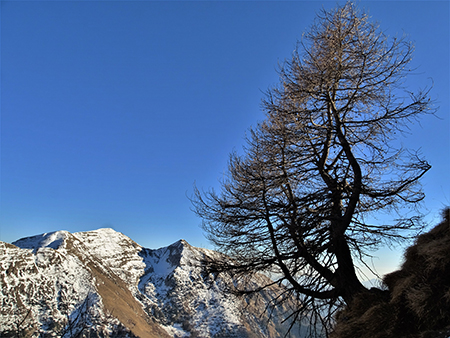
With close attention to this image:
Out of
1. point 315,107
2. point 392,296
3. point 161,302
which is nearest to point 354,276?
point 392,296

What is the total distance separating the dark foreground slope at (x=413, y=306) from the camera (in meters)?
3.83

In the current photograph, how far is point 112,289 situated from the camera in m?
134

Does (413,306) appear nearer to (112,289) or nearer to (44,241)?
(112,289)

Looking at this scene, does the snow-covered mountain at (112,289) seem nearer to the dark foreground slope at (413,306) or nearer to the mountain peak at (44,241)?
the mountain peak at (44,241)

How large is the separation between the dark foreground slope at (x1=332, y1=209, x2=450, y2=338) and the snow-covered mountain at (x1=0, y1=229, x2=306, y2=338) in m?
89.1

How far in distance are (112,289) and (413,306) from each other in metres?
150

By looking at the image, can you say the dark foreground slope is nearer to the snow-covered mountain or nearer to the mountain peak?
the snow-covered mountain

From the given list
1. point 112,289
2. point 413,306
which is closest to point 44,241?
point 112,289

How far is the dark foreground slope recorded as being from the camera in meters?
3.83

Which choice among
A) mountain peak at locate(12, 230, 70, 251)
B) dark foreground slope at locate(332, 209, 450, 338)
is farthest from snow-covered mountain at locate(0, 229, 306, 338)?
dark foreground slope at locate(332, 209, 450, 338)

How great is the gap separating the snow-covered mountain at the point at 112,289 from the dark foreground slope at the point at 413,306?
8910 centimetres

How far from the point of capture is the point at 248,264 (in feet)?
20.1

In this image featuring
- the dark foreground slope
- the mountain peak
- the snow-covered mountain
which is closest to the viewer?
the dark foreground slope

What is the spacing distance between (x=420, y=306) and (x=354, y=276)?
1855 millimetres
